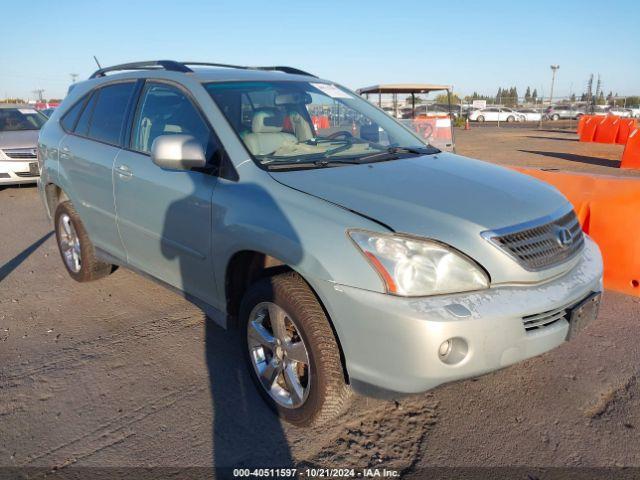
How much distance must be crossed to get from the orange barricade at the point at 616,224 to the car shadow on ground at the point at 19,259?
5451mm

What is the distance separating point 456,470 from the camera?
2406 mm

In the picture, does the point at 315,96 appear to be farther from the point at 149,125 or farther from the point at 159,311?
the point at 159,311

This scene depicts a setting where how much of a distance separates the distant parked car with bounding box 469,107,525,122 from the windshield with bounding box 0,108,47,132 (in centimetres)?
4270

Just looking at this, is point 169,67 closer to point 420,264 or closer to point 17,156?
point 420,264

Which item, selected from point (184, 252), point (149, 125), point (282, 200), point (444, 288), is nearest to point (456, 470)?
point (444, 288)

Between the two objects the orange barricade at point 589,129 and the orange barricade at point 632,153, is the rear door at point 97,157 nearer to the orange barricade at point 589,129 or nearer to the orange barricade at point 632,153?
the orange barricade at point 632,153

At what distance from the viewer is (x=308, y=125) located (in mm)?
3697

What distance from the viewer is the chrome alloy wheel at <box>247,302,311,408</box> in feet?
8.66

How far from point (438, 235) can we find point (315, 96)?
6.24 ft

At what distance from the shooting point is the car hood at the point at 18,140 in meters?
9.59

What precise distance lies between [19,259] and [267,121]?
3830 millimetres

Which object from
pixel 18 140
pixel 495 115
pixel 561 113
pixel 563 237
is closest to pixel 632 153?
pixel 563 237

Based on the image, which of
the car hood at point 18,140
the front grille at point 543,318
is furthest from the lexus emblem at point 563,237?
the car hood at point 18,140

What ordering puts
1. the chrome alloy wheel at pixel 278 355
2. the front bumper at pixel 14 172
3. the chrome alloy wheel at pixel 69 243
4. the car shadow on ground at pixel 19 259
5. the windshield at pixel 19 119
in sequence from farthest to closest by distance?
the windshield at pixel 19 119, the front bumper at pixel 14 172, the car shadow on ground at pixel 19 259, the chrome alloy wheel at pixel 69 243, the chrome alloy wheel at pixel 278 355
